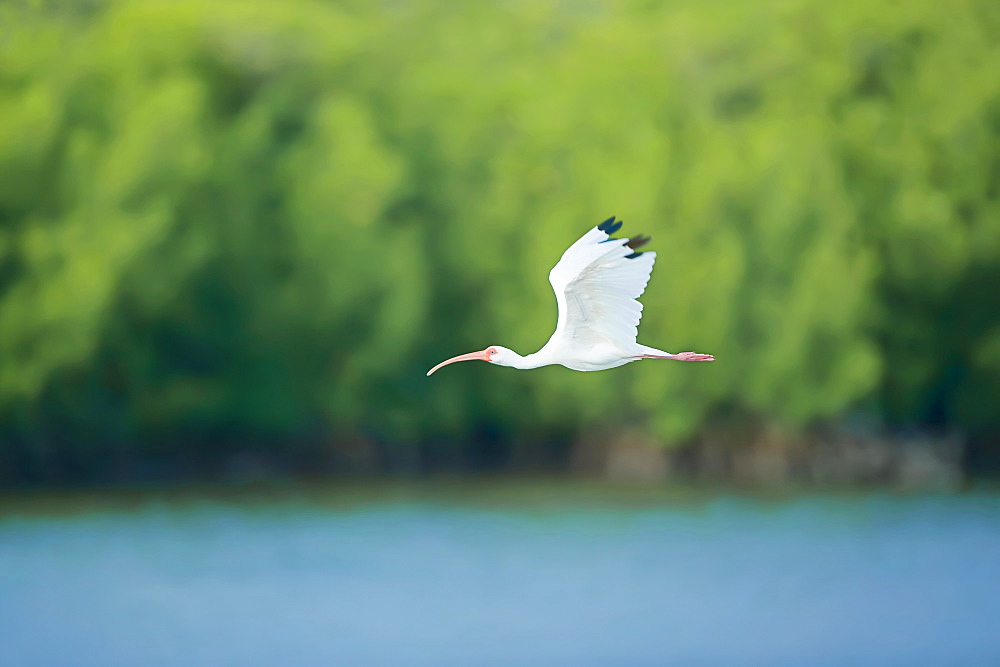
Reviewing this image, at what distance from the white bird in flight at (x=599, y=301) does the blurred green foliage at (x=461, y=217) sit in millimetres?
20541

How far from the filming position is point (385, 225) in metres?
38.1

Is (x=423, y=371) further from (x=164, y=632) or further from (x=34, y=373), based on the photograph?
(x=164, y=632)

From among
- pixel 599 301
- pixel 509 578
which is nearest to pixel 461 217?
pixel 509 578

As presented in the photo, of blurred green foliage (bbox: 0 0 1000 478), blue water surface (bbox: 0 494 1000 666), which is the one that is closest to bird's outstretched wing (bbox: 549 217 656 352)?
blue water surface (bbox: 0 494 1000 666)

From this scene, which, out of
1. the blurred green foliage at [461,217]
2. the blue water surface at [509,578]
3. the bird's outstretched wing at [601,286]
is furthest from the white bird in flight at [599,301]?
the blurred green foliage at [461,217]

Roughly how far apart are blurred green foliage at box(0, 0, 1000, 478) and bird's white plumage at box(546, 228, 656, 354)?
20.6 metres

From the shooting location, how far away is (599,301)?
14.8 metres

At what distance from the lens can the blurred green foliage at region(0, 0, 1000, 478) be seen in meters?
35.7

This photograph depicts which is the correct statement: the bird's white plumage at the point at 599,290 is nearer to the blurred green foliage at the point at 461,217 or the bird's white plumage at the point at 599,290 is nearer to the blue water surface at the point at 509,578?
the blue water surface at the point at 509,578

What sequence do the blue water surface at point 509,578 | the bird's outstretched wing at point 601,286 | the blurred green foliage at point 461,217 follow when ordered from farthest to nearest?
the blurred green foliage at point 461,217 → the blue water surface at point 509,578 → the bird's outstretched wing at point 601,286

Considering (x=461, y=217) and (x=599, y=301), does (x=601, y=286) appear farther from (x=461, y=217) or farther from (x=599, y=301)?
(x=461, y=217)

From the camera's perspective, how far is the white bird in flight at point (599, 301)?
14.4 meters

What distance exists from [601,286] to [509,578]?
51.2 feet

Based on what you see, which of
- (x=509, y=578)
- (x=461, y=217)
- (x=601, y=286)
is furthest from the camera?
(x=461, y=217)
